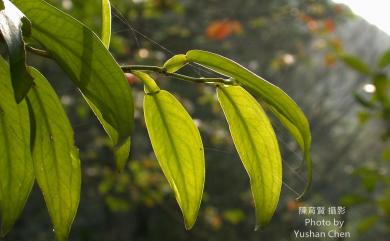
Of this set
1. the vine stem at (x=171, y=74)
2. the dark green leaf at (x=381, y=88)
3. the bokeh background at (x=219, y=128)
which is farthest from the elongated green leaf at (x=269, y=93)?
the bokeh background at (x=219, y=128)

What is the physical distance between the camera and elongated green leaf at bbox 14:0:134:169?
11.9 inches

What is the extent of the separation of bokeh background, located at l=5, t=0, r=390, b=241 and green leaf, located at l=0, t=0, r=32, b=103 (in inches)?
56.2

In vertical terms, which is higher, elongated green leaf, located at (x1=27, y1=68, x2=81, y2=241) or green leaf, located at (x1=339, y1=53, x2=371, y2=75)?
green leaf, located at (x1=339, y1=53, x2=371, y2=75)

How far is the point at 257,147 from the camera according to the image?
42 cm

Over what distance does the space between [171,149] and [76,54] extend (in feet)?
0.47

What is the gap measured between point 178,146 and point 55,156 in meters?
0.09

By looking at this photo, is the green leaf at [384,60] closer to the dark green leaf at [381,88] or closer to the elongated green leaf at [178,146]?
the dark green leaf at [381,88]

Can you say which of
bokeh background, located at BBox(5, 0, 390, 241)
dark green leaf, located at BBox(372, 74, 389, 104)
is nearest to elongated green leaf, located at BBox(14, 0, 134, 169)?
dark green leaf, located at BBox(372, 74, 389, 104)

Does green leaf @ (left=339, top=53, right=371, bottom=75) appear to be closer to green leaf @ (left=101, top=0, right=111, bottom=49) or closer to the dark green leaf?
the dark green leaf

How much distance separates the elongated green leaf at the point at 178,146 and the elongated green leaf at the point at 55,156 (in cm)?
6

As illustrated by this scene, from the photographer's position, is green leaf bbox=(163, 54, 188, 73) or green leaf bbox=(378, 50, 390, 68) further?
green leaf bbox=(378, 50, 390, 68)

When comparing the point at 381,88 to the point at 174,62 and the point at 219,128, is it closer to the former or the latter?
the point at 174,62

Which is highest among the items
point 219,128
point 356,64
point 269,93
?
point 356,64

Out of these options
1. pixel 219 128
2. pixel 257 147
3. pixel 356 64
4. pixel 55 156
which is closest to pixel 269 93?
pixel 257 147
